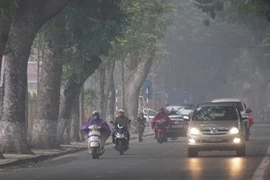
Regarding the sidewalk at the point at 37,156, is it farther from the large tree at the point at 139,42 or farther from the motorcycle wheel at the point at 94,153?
the large tree at the point at 139,42

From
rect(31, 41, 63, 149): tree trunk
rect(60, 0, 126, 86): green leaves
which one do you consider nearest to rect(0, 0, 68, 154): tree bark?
rect(31, 41, 63, 149): tree trunk

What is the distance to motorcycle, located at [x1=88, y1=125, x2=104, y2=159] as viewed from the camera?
3422 centimetres

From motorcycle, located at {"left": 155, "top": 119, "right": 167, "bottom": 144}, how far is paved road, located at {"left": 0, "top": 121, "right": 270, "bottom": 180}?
12.6 meters

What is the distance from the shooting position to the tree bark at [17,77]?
3478 cm

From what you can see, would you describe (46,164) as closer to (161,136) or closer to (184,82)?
(161,136)

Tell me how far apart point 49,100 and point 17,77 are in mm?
5531

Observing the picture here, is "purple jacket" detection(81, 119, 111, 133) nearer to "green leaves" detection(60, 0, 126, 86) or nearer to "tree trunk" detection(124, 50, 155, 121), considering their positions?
"green leaves" detection(60, 0, 126, 86)

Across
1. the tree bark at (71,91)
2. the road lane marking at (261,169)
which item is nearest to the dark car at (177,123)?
the tree bark at (71,91)

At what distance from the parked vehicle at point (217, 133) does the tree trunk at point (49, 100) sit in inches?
313

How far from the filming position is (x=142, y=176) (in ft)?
79.2

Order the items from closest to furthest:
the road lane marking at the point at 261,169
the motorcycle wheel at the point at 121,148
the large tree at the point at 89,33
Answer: the road lane marking at the point at 261,169 < the motorcycle wheel at the point at 121,148 < the large tree at the point at 89,33

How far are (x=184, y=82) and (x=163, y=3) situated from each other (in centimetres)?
5276

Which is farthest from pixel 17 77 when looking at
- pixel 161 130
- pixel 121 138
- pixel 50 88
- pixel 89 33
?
pixel 161 130

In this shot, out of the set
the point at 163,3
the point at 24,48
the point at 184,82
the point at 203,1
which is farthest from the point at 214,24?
the point at 24,48
